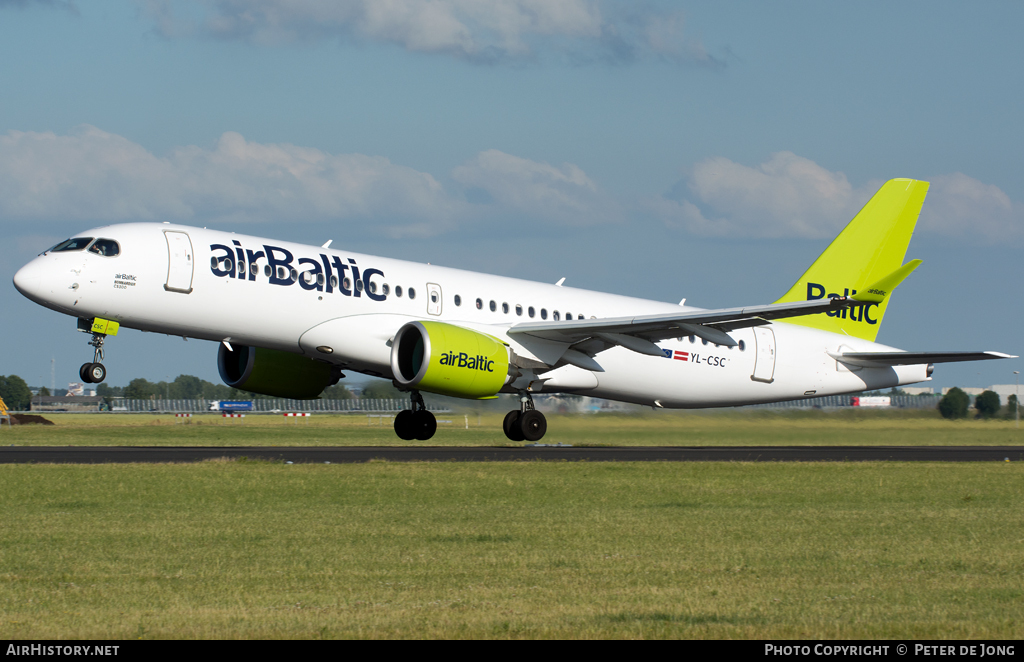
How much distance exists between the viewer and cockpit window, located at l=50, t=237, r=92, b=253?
22.9 metres

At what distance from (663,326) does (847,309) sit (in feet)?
33.0

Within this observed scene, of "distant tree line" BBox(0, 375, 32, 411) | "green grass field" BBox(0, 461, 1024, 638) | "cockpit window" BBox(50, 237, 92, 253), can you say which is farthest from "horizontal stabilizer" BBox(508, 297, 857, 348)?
"distant tree line" BBox(0, 375, 32, 411)

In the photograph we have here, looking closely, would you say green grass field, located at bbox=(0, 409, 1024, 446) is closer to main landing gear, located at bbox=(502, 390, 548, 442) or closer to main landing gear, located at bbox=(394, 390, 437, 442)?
main landing gear, located at bbox=(394, 390, 437, 442)

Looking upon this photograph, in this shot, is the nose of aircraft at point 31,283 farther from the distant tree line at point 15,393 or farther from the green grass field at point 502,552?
the distant tree line at point 15,393

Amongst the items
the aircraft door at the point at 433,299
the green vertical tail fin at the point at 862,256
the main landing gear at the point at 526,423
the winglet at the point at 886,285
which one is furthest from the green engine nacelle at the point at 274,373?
the green vertical tail fin at the point at 862,256

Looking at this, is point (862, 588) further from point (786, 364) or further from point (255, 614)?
point (786, 364)

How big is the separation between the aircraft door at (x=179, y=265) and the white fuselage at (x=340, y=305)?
22 millimetres

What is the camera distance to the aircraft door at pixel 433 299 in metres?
26.5

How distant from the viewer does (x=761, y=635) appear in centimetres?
732

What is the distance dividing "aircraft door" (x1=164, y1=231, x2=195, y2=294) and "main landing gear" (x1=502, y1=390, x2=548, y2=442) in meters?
8.88

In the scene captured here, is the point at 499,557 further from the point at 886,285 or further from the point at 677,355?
the point at 677,355

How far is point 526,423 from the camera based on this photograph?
90.3 feet

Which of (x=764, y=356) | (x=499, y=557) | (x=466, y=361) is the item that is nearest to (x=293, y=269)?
(x=466, y=361)
